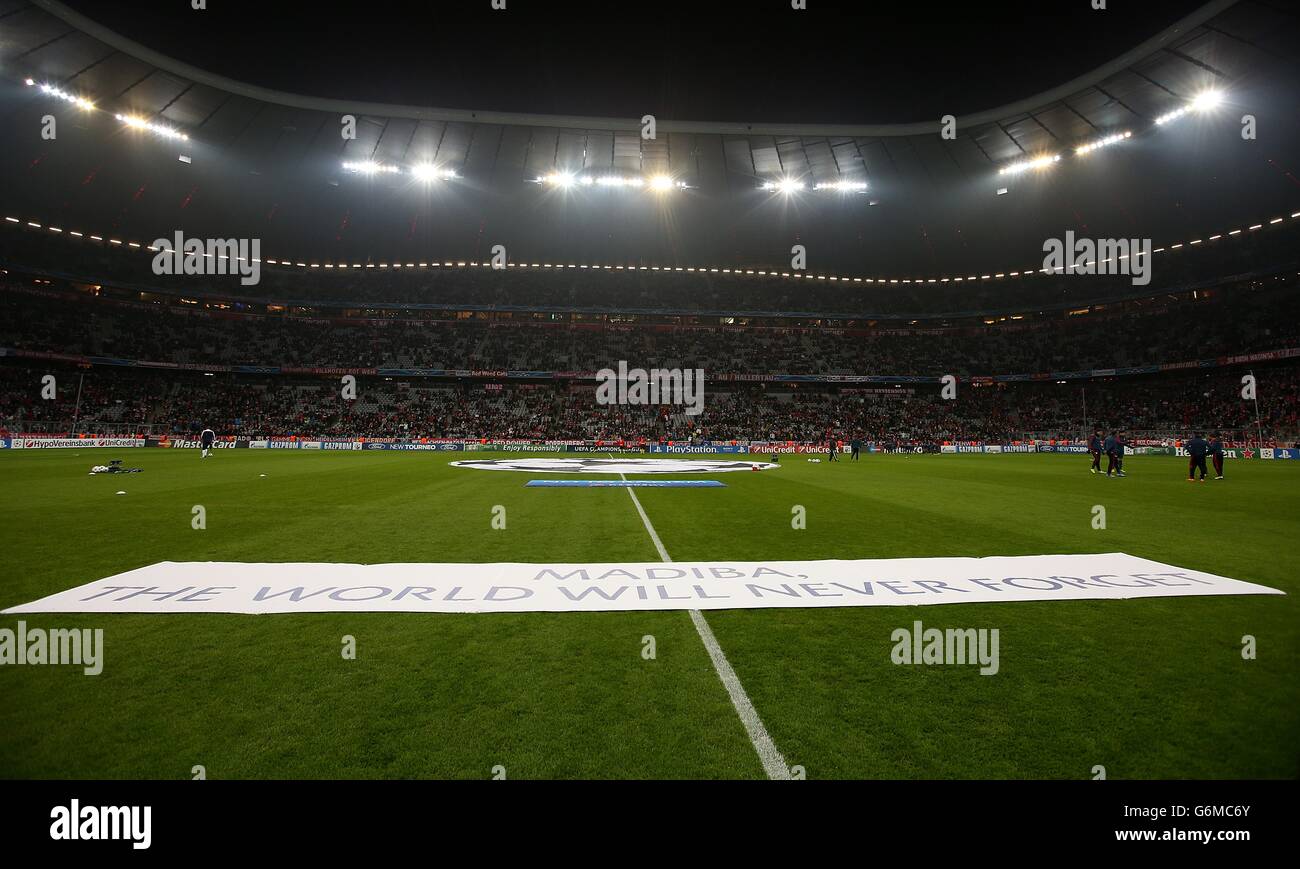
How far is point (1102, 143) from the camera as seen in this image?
43094 mm

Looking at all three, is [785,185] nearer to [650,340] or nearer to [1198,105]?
[650,340]

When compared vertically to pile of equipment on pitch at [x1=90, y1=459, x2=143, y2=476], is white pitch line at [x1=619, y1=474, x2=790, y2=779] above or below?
below

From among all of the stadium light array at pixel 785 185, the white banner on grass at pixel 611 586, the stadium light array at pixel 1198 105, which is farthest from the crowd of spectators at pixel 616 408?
the white banner on grass at pixel 611 586

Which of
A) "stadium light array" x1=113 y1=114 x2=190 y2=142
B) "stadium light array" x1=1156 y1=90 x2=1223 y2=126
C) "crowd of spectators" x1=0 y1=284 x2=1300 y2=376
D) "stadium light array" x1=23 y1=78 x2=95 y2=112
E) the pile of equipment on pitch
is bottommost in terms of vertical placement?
the pile of equipment on pitch

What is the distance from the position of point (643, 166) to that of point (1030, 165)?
33034 millimetres

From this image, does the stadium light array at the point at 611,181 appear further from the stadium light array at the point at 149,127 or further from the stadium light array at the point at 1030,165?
the stadium light array at the point at 1030,165

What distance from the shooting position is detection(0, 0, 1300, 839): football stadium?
11.2 ft

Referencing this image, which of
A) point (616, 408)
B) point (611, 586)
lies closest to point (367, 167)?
point (616, 408)

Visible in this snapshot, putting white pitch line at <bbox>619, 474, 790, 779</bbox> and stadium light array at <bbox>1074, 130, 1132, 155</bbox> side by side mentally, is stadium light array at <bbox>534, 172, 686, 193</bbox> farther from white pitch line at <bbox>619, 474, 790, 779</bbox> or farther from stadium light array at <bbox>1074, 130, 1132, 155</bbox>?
white pitch line at <bbox>619, 474, 790, 779</bbox>

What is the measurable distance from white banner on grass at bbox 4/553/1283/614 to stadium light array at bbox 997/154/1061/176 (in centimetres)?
5291

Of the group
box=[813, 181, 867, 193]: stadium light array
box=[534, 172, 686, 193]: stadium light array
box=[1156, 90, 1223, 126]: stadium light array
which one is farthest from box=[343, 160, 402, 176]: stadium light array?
box=[1156, 90, 1223, 126]: stadium light array

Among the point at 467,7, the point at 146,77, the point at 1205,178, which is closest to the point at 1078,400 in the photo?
the point at 1205,178
